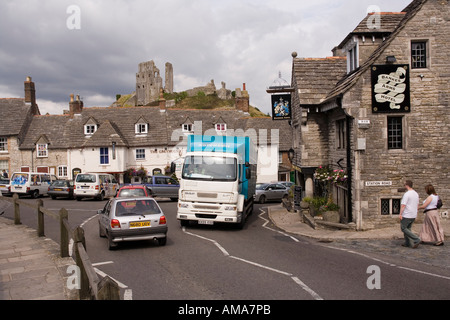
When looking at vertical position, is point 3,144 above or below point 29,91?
below

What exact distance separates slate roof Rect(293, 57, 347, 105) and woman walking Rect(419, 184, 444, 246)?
298 inches

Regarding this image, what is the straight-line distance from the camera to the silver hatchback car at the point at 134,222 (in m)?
11.4

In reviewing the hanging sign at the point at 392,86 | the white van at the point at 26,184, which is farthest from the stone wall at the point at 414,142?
the white van at the point at 26,184

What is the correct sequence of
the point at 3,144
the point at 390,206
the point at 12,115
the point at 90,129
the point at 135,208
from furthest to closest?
1. the point at 90,129
2. the point at 12,115
3. the point at 3,144
4. the point at 390,206
5. the point at 135,208

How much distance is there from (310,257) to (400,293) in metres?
3.52

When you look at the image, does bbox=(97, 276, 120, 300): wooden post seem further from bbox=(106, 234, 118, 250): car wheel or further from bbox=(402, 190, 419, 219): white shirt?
bbox=(402, 190, 419, 219): white shirt

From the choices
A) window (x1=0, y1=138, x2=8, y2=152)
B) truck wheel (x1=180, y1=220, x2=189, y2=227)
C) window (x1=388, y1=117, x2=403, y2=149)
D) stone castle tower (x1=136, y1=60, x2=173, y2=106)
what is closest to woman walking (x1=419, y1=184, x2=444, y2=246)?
window (x1=388, y1=117, x2=403, y2=149)

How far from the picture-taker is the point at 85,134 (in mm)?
44031

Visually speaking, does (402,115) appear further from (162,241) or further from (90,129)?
(90,129)

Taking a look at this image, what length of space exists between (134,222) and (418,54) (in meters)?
12.2

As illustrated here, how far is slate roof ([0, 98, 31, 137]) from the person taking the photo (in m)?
42.9

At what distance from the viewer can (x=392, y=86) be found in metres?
14.7

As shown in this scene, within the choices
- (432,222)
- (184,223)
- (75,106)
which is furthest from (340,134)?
(75,106)
